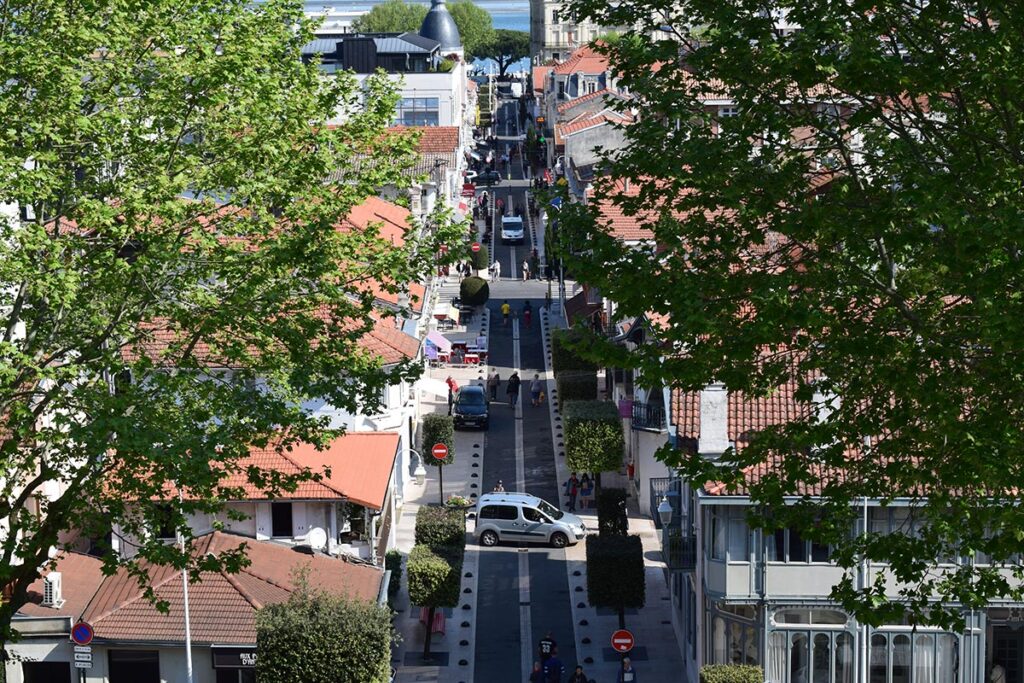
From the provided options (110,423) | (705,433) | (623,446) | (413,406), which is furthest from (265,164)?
(413,406)

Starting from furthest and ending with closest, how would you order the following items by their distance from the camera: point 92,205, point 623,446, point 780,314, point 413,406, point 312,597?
point 413,406, point 623,446, point 312,597, point 92,205, point 780,314

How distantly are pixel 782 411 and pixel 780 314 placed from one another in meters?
18.6

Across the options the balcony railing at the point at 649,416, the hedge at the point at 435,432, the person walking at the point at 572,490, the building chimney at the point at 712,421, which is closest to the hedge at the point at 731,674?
the building chimney at the point at 712,421

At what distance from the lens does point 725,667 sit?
3584cm

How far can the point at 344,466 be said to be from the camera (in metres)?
45.8

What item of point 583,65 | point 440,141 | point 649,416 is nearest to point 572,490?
point 649,416

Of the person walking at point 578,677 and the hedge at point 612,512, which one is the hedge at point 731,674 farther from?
the hedge at point 612,512

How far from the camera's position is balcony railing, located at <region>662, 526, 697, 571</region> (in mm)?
39969

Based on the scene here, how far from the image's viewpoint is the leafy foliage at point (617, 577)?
4366 centimetres

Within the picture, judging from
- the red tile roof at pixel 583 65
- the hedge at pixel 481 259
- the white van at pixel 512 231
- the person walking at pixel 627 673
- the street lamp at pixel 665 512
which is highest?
the red tile roof at pixel 583 65

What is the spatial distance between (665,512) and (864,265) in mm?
20177

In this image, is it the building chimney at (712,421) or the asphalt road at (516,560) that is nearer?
the building chimney at (712,421)

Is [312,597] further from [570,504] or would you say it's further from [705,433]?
[570,504]

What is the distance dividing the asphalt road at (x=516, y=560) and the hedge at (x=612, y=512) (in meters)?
1.93
